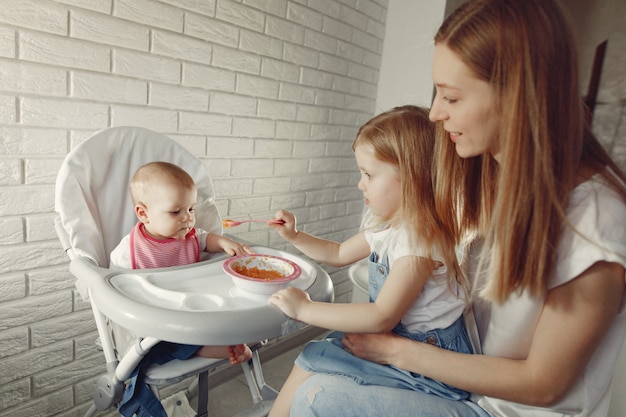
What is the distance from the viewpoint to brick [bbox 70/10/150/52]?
1235mm

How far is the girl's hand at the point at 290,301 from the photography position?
2.85 feet

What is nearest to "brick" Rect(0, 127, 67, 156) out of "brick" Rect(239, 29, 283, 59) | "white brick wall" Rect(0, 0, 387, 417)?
"white brick wall" Rect(0, 0, 387, 417)

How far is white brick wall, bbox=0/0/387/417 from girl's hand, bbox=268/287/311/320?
800mm

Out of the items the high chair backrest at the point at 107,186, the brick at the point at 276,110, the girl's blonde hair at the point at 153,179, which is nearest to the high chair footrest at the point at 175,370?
the high chair backrest at the point at 107,186

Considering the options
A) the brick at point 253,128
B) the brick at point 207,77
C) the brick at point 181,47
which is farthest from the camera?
the brick at point 253,128

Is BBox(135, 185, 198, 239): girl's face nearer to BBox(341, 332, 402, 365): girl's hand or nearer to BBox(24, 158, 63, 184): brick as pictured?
BBox(24, 158, 63, 184): brick

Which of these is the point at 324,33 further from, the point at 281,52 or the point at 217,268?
the point at 217,268

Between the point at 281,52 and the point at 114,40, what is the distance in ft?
2.31

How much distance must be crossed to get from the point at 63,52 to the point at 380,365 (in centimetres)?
113

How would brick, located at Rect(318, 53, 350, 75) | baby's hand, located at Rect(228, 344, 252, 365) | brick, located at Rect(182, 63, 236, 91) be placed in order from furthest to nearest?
brick, located at Rect(318, 53, 350, 75) → brick, located at Rect(182, 63, 236, 91) → baby's hand, located at Rect(228, 344, 252, 365)

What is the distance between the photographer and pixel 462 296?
937mm

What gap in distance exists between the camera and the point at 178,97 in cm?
152

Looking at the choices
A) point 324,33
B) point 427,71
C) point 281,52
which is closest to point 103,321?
point 281,52

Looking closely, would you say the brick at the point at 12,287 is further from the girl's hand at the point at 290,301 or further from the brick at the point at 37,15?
the girl's hand at the point at 290,301
